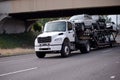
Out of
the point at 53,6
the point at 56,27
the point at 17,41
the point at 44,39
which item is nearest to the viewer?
the point at 44,39

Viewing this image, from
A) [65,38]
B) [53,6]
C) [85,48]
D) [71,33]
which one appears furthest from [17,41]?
[65,38]

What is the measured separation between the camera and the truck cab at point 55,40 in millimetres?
22188

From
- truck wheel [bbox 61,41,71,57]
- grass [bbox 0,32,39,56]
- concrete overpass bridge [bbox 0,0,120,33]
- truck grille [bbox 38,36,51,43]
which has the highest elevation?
concrete overpass bridge [bbox 0,0,120,33]

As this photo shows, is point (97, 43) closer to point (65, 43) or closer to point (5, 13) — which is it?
point (65, 43)

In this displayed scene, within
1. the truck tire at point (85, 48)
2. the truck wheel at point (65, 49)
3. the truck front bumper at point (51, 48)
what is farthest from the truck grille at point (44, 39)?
the truck tire at point (85, 48)

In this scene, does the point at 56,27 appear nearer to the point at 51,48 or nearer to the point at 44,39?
the point at 44,39

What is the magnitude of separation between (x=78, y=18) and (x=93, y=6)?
12011mm

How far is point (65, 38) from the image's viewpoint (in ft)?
75.6

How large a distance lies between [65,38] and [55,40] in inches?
44.0

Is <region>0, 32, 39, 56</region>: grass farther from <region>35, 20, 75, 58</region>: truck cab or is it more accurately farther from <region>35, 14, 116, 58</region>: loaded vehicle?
<region>35, 20, 75, 58</region>: truck cab

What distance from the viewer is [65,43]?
22906 mm

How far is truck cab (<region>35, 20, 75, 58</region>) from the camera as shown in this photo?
22188mm

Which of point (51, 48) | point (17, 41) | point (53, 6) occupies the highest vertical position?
point (53, 6)

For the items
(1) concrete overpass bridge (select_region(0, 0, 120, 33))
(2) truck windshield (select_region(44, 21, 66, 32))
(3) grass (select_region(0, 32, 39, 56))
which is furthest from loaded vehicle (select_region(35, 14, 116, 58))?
(3) grass (select_region(0, 32, 39, 56))
